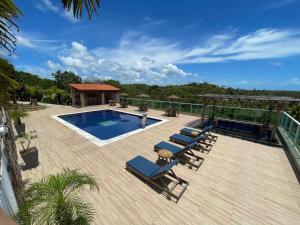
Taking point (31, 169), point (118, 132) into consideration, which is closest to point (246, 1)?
point (118, 132)

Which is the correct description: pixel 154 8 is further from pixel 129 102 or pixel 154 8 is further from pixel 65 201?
pixel 65 201

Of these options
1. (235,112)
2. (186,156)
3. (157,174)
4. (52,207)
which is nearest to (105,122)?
(186,156)

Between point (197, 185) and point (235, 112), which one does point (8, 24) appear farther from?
point (235, 112)

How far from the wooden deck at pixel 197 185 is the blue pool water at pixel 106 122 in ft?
10.1

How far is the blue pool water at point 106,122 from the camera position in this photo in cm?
1007

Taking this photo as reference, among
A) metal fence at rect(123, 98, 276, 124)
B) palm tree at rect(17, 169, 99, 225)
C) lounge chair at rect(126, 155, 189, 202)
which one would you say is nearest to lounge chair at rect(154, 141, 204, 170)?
lounge chair at rect(126, 155, 189, 202)

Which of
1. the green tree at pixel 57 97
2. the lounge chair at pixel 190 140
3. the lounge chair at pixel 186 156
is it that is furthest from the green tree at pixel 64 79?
the lounge chair at pixel 186 156

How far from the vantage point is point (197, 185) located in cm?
416

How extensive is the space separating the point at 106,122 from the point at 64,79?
32321 mm

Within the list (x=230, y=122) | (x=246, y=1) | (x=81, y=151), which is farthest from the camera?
(x=230, y=122)

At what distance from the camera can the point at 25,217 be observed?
6.14 feet

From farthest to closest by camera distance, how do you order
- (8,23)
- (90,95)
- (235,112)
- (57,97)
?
(57,97), (90,95), (235,112), (8,23)

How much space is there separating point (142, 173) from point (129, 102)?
15.6 meters

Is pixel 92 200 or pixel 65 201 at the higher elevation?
pixel 65 201
